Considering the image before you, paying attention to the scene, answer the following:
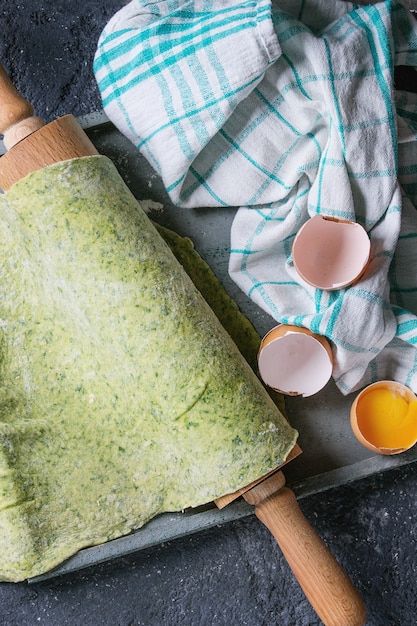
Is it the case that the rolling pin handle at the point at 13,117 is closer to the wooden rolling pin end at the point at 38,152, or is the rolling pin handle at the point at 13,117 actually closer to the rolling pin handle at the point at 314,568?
the wooden rolling pin end at the point at 38,152

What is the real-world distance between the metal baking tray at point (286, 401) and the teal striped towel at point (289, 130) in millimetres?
43

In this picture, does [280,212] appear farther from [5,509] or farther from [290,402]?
[5,509]

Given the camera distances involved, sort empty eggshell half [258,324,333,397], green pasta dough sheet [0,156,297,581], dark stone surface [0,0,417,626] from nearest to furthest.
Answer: green pasta dough sheet [0,156,297,581], empty eggshell half [258,324,333,397], dark stone surface [0,0,417,626]

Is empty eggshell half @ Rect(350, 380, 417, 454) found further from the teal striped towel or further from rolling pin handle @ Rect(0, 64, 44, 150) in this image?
rolling pin handle @ Rect(0, 64, 44, 150)

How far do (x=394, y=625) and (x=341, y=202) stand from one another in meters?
0.76

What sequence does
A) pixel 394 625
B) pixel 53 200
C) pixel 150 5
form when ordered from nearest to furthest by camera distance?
pixel 53 200 → pixel 150 5 → pixel 394 625

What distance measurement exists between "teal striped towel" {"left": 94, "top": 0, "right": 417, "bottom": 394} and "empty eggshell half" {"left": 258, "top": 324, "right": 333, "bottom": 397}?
0.02 metres

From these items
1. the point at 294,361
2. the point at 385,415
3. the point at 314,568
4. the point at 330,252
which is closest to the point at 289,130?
the point at 330,252

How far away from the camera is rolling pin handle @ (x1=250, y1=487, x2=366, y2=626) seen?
91 cm

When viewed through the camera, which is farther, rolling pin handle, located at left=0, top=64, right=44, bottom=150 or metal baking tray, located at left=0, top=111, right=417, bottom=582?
metal baking tray, located at left=0, top=111, right=417, bottom=582

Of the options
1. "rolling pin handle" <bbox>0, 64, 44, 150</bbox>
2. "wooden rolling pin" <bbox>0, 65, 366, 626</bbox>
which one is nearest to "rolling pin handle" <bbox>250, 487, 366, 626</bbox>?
"wooden rolling pin" <bbox>0, 65, 366, 626</bbox>

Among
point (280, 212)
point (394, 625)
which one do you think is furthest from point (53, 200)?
point (394, 625)

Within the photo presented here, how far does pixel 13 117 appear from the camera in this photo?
0.92 m

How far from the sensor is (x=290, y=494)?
960mm
